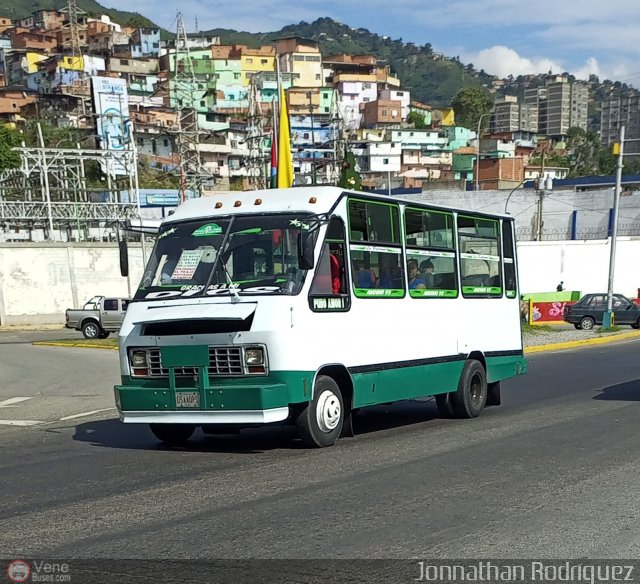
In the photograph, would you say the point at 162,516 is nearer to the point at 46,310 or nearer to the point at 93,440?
the point at 93,440

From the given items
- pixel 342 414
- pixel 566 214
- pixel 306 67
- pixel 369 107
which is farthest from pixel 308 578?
pixel 306 67

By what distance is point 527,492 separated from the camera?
7.77 metres

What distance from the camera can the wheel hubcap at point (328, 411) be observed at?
1014 cm

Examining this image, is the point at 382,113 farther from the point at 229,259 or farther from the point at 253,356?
the point at 253,356

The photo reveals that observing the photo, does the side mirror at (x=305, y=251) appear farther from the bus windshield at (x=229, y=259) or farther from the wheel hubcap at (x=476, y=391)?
the wheel hubcap at (x=476, y=391)

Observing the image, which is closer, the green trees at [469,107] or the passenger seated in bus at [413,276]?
the passenger seated in bus at [413,276]

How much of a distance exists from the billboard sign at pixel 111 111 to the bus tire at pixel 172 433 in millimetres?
53100

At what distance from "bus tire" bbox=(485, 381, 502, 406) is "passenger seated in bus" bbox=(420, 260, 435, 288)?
2.67 m

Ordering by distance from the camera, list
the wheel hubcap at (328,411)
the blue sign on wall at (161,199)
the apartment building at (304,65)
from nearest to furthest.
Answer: the wheel hubcap at (328,411) < the blue sign on wall at (161,199) < the apartment building at (304,65)

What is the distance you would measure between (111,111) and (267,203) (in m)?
62.0

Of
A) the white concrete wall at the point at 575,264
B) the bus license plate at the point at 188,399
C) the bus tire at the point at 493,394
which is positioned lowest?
the white concrete wall at the point at 575,264

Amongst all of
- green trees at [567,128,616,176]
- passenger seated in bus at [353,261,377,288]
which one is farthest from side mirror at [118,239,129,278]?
green trees at [567,128,616,176]

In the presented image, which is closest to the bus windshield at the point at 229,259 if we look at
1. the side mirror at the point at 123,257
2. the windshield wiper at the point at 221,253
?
the windshield wiper at the point at 221,253

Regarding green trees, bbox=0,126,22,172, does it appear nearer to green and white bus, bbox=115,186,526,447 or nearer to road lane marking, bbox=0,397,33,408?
road lane marking, bbox=0,397,33,408
